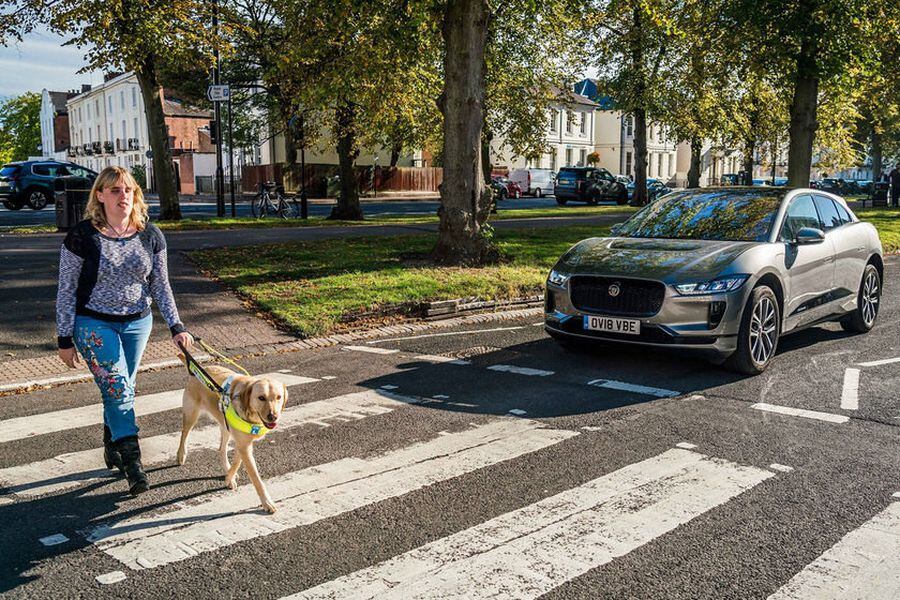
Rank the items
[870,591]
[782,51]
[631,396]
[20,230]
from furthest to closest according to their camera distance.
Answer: [782,51] < [20,230] < [631,396] < [870,591]

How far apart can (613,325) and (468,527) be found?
404cm

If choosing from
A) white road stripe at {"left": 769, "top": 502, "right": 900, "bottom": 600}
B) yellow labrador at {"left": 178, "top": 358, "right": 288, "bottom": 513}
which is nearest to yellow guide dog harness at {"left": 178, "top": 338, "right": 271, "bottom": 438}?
yellow labrador at {"left": 178, "top": 358, "right": 288, "bottom": 513}

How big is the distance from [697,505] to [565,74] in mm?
30576

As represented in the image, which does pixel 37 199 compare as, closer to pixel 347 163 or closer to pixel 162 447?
pixel 347 163

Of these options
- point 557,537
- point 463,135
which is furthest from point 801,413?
point 463,135

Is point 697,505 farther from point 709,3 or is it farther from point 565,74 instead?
point 565,74

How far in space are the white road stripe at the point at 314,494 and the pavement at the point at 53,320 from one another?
3.81 m

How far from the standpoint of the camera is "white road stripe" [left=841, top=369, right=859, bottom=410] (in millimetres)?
6680

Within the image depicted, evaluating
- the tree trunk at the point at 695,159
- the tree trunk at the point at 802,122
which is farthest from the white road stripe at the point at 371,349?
the tree trunk at the point at 695,159

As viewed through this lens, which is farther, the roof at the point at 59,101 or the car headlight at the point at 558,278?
the roof at the point at 59,101

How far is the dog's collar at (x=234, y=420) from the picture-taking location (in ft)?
14.1

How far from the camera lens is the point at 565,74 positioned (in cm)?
→ 3309

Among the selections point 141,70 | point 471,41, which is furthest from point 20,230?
point 471,41

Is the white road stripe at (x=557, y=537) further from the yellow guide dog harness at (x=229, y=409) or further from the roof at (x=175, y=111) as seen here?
the roof at (x=175, y=111)
